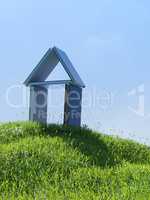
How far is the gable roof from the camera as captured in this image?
18.1 metres

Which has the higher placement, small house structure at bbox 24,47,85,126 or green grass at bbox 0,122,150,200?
small house structure at bbox 24,47,85,126

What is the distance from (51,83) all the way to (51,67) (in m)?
0.72

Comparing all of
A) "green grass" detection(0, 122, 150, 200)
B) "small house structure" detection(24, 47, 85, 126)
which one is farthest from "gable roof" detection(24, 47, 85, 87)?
"green grass" detection(0, 122, 150, 200)

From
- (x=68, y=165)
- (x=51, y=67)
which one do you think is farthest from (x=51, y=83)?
(x=68, y=165)

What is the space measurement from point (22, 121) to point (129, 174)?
6530 mm

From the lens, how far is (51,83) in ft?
60.5

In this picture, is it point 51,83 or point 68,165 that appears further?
point 51,83

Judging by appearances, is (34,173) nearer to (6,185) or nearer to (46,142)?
(6,185)

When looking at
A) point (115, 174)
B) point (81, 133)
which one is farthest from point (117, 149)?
point (115, 174)

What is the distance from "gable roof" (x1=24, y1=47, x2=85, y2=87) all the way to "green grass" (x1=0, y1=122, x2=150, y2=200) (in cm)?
189

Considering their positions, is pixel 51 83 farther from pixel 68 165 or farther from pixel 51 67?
pixel 68 165

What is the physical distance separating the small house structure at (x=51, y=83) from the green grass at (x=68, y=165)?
3.66 feet

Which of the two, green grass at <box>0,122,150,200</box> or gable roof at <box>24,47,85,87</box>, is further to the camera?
gable roof at <box>24,47,85,87</box>

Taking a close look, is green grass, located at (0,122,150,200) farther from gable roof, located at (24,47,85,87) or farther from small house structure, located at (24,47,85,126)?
gable roof, located at (24,47,85,87)
